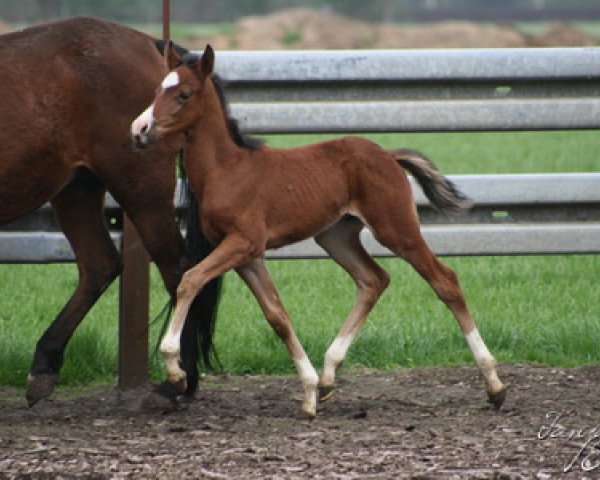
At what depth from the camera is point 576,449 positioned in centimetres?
505

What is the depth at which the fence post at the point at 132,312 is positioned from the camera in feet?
21.9

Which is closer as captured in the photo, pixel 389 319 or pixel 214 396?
pixel 214 396

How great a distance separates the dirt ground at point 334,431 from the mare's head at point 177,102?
1.17 metres

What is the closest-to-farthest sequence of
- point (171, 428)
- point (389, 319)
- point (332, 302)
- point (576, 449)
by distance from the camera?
1. point (576, 449)
2. point (171, 428)
3. point (389, 319)
4. point (332, 302)

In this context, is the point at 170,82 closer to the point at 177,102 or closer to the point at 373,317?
the point at 177,102

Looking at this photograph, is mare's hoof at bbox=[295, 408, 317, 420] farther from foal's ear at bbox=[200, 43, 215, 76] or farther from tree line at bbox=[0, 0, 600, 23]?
tree line at bbox=[0, 0, 600, 23]

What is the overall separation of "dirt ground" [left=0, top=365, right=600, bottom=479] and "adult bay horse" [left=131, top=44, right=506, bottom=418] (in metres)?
0.25

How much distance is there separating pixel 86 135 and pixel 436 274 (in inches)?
62.5

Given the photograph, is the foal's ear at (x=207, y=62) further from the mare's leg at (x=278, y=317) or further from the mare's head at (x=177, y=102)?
the mare's leg at (x=278, y=317)

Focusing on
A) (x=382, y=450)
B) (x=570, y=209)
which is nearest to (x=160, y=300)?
(x=570, y=209)

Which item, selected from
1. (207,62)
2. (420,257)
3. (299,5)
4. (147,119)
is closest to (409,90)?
(420,257)

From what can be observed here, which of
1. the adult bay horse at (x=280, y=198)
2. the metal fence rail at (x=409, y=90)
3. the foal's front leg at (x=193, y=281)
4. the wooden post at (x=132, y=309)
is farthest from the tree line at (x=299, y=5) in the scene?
the foal's front leg at (x=193, y=281)

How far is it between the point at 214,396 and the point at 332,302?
1999mm

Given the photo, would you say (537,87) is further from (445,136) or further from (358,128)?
(445,136)
